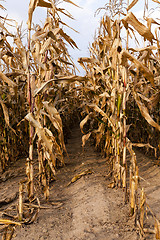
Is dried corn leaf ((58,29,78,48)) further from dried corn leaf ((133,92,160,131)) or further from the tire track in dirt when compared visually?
the tire track in dirt

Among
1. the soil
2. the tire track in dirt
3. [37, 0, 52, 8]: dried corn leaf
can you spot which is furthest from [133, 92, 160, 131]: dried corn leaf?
[37, 0, 52, 8]: dried corn leaf

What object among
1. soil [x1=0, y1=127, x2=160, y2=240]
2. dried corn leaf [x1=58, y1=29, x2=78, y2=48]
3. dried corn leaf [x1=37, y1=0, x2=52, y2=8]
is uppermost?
dried corn leaf [x1=37, y1=0, x2=52, y2=8]

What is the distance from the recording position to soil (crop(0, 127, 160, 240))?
4.35ft

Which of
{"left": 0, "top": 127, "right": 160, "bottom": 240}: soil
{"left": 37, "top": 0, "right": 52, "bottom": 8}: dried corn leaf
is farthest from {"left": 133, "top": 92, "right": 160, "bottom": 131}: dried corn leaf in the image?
{"left": 37, "top": 0, "right": 52, "bottom": 8}: dried corn leaf

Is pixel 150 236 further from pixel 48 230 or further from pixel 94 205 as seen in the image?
pixel 48 230

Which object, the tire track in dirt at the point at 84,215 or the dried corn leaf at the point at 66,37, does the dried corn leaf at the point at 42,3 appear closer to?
the dried corn leaf at the point at 66,37

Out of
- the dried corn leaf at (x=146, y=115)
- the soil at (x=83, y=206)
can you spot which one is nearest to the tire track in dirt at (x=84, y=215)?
the soil at (x=83, y=206)

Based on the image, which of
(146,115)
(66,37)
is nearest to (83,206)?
(146,115)

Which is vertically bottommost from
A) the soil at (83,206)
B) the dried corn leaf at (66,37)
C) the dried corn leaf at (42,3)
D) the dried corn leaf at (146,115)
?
the soil at (83,206)

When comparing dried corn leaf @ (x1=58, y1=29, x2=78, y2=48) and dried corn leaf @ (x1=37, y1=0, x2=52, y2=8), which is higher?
dried corn leaf @ (x1=37, y1=0, x2=52, y2=8)

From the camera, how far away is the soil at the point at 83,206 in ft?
4.35

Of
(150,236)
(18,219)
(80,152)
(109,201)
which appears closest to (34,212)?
(18,219)

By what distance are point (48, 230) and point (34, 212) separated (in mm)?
221

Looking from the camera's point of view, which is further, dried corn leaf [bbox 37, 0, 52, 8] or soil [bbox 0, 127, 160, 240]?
dried corn leaf [bbox 37, 0, 52, 8]
